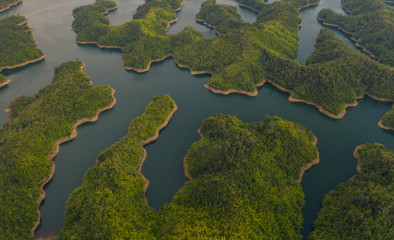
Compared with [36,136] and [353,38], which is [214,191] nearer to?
[36,136]

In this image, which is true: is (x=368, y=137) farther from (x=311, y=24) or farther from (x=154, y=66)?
(x=311, y=24)

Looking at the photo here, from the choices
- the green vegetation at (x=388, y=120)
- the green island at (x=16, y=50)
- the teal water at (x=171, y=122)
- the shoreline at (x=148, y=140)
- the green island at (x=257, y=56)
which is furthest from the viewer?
the green island at (x=16, y=50)

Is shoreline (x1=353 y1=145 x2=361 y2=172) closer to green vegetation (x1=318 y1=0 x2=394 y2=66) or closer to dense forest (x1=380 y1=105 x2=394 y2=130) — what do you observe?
dense forest (x1=380 y1=105 x2=394 y2=130)

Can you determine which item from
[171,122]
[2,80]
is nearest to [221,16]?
[171,122]

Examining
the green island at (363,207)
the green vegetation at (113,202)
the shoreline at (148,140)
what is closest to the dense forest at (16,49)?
the shoreline at (148,140)

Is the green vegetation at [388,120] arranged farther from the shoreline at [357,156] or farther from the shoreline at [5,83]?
the shoreline at [5,83]

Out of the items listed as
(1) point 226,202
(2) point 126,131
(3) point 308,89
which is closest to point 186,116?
(2) point 126,131

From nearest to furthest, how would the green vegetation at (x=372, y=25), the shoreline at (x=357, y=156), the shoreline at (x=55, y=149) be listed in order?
the shoreline at (x=55, y=149), the shoreline at (x=357, y=156), the green vegetation at (x=372, y=25)
